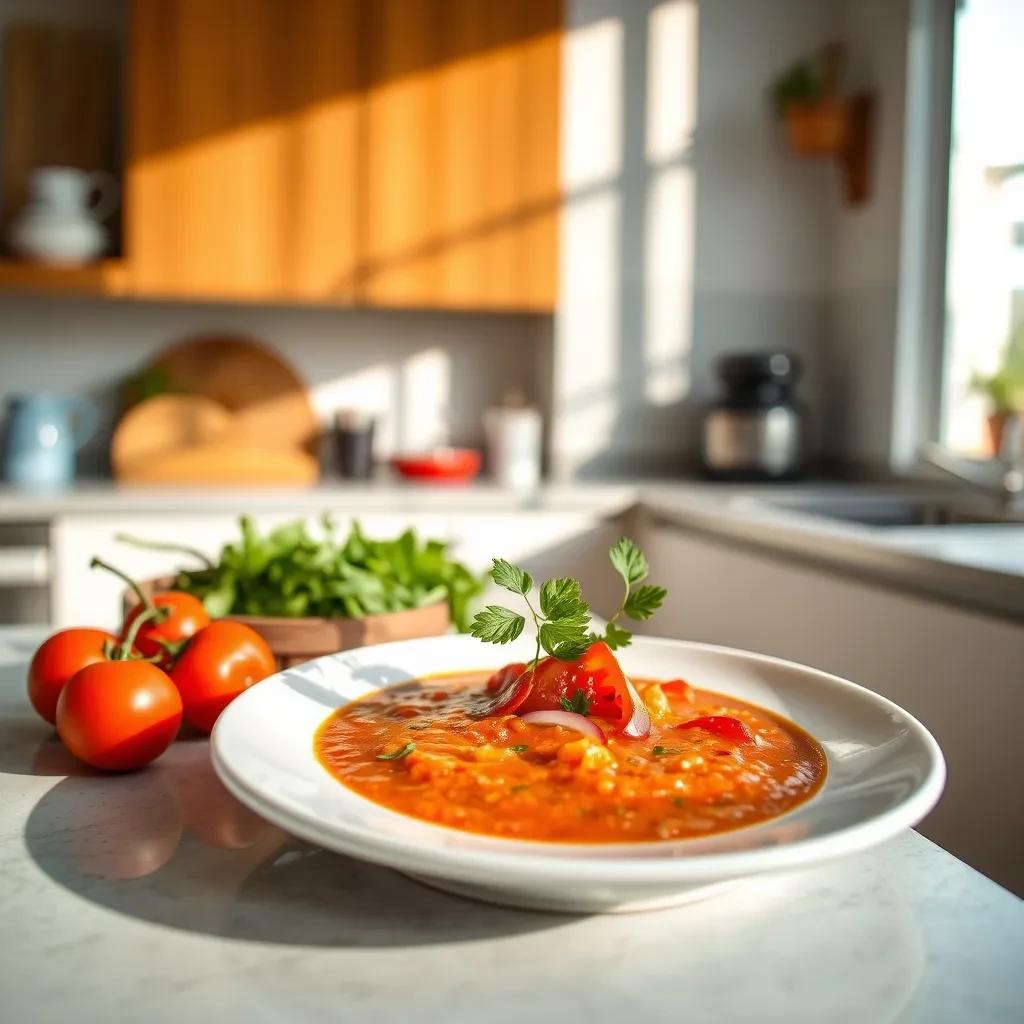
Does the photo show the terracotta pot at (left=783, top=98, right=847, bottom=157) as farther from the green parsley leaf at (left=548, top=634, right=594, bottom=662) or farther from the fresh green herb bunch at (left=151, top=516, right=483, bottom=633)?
the green parsley leaf at (left=548, top=634, right=594, bottom=662)

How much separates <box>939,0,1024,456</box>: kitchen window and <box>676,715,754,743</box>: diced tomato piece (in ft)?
7.58

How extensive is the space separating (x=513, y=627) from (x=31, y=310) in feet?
9.90

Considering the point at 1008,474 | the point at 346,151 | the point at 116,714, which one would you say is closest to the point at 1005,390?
the point at 1008,474

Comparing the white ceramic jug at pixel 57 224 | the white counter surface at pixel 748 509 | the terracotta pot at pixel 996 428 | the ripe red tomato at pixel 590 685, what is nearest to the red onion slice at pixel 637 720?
the ripe red tomato at pixel 590 685

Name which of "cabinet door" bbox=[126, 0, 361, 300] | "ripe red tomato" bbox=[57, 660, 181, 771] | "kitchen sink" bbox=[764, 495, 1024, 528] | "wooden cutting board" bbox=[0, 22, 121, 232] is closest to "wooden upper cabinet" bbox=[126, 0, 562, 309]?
"cabinet door" bbox=[126, 0, 361, 300]

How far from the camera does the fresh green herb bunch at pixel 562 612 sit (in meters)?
0.85

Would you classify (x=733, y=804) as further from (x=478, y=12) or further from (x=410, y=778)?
(x=478, y=12)

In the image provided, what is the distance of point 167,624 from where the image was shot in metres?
1.03

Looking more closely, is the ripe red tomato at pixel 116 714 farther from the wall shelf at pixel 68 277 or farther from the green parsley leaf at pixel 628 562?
the wall shelf at pixel 68 277

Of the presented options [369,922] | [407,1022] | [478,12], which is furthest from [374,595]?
[478,12]

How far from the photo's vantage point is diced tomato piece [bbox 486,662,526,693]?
960 mm

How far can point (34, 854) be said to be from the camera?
76cm

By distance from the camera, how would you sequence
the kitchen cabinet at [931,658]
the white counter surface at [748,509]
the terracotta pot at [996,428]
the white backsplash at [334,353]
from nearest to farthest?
the kitchen cabinet at [931,658]
the white counter surface at [748,509]
the terracotta pot at [996,428]
the white backsplash at [334,353]

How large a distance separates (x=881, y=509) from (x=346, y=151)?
5.71 feet
